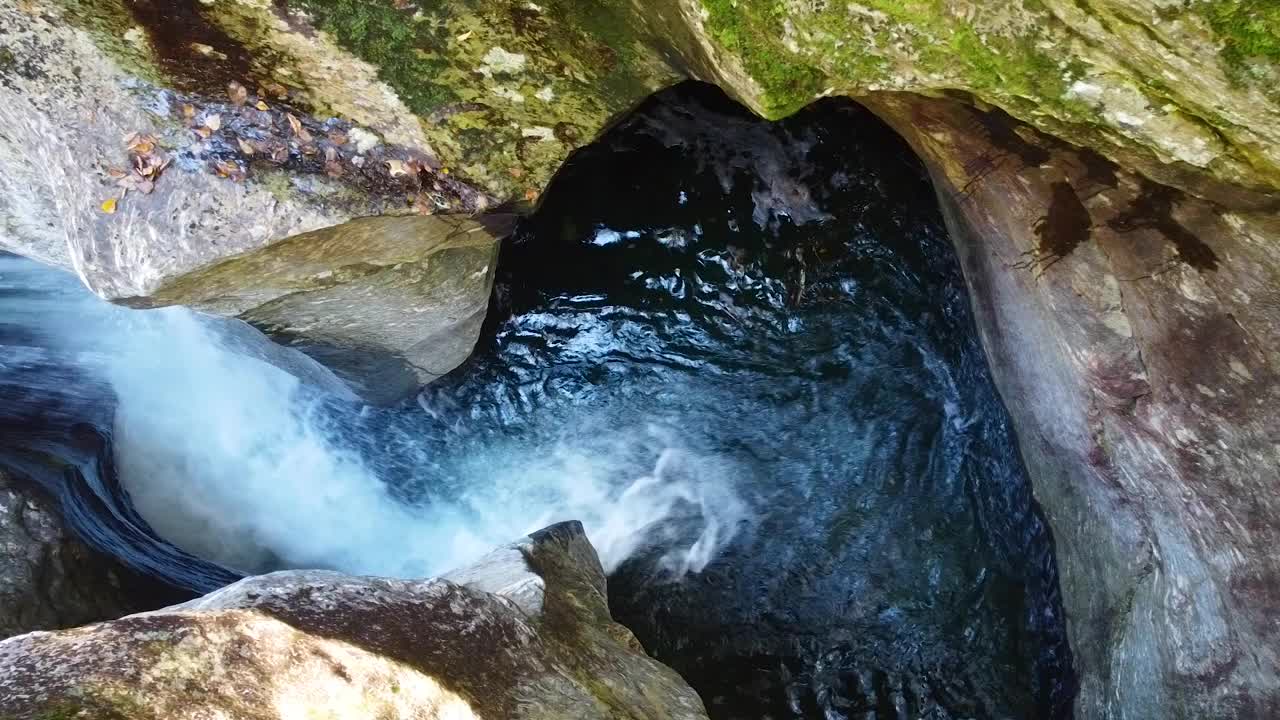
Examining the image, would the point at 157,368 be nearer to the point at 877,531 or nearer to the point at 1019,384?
the point at 877,531

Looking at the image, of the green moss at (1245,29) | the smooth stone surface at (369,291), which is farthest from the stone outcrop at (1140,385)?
the smooth stone surface at (369,291)

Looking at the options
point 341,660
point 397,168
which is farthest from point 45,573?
point 397,168

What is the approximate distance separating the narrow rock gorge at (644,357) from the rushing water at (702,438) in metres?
0.03

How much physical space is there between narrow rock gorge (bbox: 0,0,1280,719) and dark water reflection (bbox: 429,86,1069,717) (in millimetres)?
27

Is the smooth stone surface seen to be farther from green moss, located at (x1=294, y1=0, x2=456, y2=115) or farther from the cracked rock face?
the cracked rock face

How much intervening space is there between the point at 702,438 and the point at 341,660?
3.69 meters

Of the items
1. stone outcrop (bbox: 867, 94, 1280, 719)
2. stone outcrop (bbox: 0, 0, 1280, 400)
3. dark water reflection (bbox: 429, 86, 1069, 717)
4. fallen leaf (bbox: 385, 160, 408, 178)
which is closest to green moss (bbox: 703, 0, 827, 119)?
stone outcrop (bbox: 0, 0, 1280, 400)

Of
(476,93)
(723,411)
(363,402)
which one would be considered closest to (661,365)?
(723,411)

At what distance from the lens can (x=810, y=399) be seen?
19.4 feet

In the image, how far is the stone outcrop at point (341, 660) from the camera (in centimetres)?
249

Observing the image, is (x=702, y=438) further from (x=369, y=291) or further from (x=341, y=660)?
(x=341, y=660)

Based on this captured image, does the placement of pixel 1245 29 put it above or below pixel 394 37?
above

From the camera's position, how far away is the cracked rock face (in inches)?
165

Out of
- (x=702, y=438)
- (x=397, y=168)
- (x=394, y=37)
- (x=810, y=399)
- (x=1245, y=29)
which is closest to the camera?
(x=1245, y=29)
